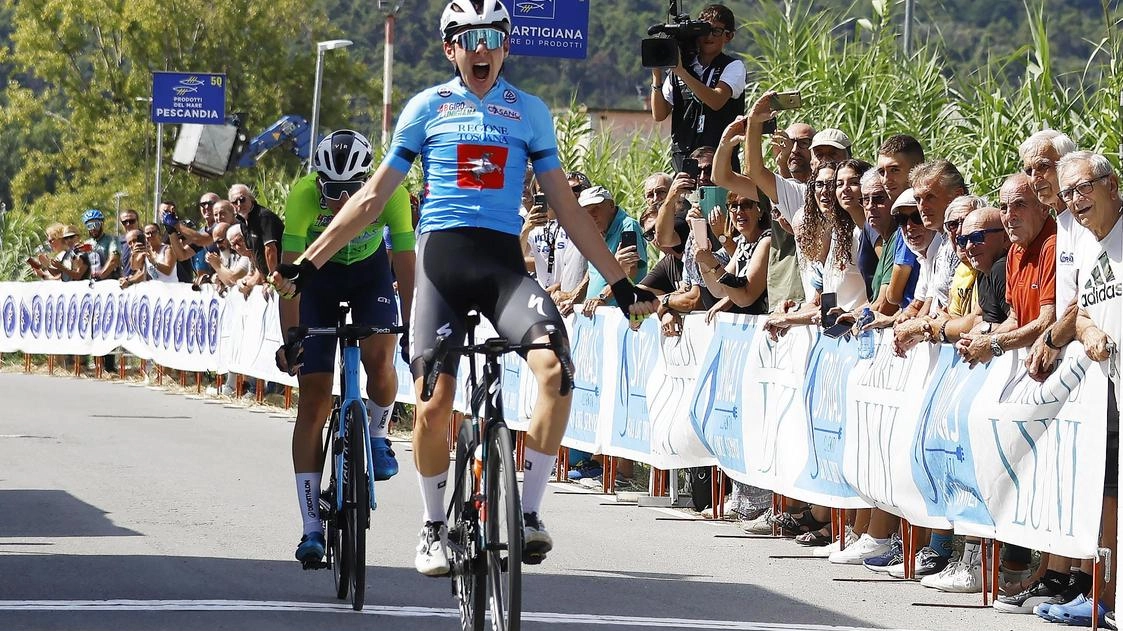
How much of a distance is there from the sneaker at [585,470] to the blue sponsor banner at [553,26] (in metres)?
9.75

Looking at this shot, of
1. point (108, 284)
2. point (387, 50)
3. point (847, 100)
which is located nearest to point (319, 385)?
point (847, 100)

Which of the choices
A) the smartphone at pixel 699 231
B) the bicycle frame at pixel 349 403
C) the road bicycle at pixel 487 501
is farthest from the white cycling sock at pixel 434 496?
the smartphone at pixel 699 231

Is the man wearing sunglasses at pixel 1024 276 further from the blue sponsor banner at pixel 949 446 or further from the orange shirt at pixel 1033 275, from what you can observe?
the blue sponsor banner at pixel 949 446

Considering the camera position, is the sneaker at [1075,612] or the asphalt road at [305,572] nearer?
the asphalt road at [305,572]

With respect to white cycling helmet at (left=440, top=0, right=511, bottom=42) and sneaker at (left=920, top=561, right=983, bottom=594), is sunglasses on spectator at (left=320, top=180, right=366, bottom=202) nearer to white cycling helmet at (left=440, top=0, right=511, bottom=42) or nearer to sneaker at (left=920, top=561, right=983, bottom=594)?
white cycling helmet at (left=440, top=0, right=511, bottom=42)

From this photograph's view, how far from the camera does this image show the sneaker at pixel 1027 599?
8531 millimetres

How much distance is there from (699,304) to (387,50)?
19713 millimetres

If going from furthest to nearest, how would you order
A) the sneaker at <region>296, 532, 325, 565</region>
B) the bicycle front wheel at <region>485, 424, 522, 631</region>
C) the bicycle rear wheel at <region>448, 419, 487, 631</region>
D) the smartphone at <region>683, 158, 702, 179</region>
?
1. the smartphone at <region>683, 158, 702, 179</region>
2. the sneaker at <region>296, 532, 325, 565</region>
3. the bicycle rear wheel at <region>448, 419, 487, 631</region>
4. the bicycle front wheel at <region>485, 424, 522, 631</region>

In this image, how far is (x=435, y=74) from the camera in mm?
136625

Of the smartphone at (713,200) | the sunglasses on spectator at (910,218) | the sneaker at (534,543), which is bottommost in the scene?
the sneaker at (534,543)

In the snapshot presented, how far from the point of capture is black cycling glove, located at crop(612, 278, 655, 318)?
271 inches

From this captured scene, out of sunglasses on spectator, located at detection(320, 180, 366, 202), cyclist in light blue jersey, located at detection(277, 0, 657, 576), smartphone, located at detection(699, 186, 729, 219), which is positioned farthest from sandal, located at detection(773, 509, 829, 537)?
cyclist in light blue jersey, located at detection(277, 0, 657, 576)

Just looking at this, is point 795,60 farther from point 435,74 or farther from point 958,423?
point 435,74

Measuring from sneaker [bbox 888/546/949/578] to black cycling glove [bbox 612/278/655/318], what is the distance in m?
3.39
